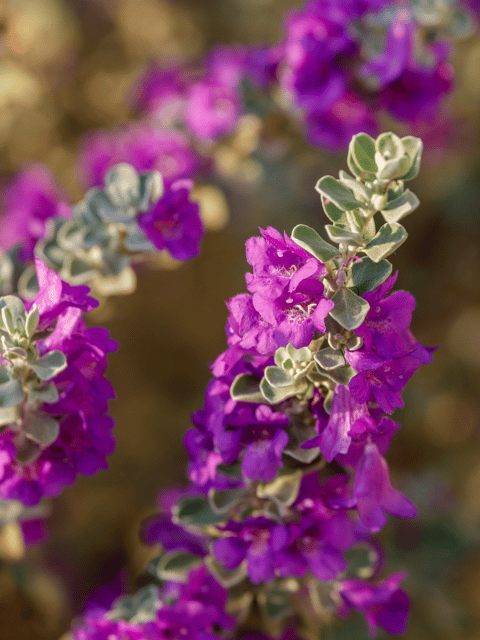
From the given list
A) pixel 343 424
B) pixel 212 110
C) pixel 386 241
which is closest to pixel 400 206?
pixel 386 241

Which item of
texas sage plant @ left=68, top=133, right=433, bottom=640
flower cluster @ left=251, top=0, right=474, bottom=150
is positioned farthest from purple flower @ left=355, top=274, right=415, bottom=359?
flower cluster @ left=251, top=0, right=474, bottom=150

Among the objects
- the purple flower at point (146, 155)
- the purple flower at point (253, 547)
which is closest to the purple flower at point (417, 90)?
the purple flower at point (146, 155)

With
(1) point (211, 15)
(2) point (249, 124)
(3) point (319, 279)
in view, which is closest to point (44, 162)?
(2) point (249, 124)

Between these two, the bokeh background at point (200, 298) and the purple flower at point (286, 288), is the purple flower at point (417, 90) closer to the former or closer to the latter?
the bokeh background at point (200, 298)

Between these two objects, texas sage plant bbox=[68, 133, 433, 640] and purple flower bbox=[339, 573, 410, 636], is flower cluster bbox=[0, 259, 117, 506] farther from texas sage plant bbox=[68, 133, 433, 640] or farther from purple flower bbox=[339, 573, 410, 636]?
purple flower bbox=[339, 573, 410, 636]

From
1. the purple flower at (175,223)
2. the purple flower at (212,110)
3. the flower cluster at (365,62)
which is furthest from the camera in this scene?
the purple flower at (212,110)

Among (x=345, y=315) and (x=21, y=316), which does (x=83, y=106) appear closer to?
(x=21, y=316)
